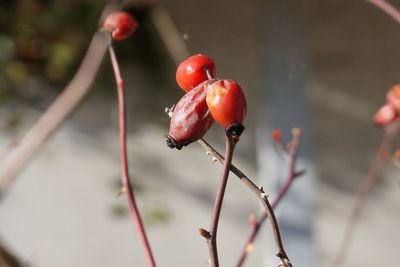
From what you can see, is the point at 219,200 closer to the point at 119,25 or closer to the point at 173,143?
the point at 173,143

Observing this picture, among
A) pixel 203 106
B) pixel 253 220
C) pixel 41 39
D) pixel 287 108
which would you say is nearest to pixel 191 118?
pixel 203 106

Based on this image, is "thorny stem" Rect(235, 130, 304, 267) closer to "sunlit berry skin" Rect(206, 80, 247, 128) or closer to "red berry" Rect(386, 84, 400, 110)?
"red berry" Rect(386, 84, 400, 110)

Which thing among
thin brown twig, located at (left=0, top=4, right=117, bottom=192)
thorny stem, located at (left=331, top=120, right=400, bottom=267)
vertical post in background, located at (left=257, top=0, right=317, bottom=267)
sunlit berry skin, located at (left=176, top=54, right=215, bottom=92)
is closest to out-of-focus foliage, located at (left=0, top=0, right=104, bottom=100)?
vertical post in background, located at (left=257, top=0, right=317, bottom=267)

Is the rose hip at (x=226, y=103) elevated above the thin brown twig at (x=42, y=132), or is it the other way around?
the thin brown twig at (x=42, y=132)

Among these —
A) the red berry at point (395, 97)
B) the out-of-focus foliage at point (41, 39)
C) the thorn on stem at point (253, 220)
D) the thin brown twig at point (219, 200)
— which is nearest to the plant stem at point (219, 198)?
A: the thin brown twig at point (219, 200)

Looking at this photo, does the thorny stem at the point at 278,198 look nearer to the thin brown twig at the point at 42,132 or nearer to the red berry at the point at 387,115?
the red berry at the point at 387,115

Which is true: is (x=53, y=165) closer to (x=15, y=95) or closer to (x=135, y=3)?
(x=15, y=95)
